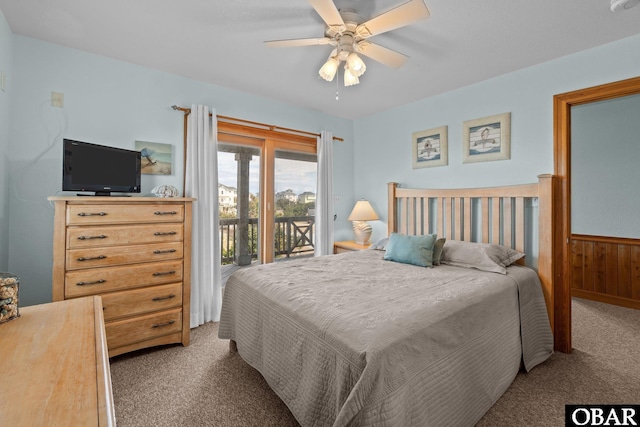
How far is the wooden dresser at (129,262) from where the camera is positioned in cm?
203

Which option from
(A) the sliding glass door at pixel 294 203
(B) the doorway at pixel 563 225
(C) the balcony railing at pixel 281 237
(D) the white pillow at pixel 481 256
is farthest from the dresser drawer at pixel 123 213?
(B) the doorway at pixel 563 225

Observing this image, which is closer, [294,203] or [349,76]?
[349,76]

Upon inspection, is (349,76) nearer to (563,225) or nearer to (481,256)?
(481,256)

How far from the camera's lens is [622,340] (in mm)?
2551

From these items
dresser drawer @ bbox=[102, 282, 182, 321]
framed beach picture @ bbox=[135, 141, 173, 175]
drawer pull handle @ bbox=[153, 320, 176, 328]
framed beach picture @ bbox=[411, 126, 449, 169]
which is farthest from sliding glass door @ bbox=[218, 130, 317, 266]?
framed beach picture @ bbox=[411, 126, 449, 169]

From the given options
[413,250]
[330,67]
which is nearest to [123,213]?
[330,67]

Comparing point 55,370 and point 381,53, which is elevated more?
point 381,53

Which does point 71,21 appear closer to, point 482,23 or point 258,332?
point 258,332

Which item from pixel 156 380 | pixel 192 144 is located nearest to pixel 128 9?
pixel 192 144

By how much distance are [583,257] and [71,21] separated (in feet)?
18.9

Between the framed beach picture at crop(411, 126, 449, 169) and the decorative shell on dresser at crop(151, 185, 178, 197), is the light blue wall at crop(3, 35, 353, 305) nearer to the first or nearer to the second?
the decorative shell on dresser at crop(151, 185, 178, 197)

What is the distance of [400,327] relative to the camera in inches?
52.4

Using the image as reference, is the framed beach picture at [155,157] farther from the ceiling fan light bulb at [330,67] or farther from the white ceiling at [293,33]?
the ceiling fan light bulb at [330,67]

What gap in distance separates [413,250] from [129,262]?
2363 millimetres
